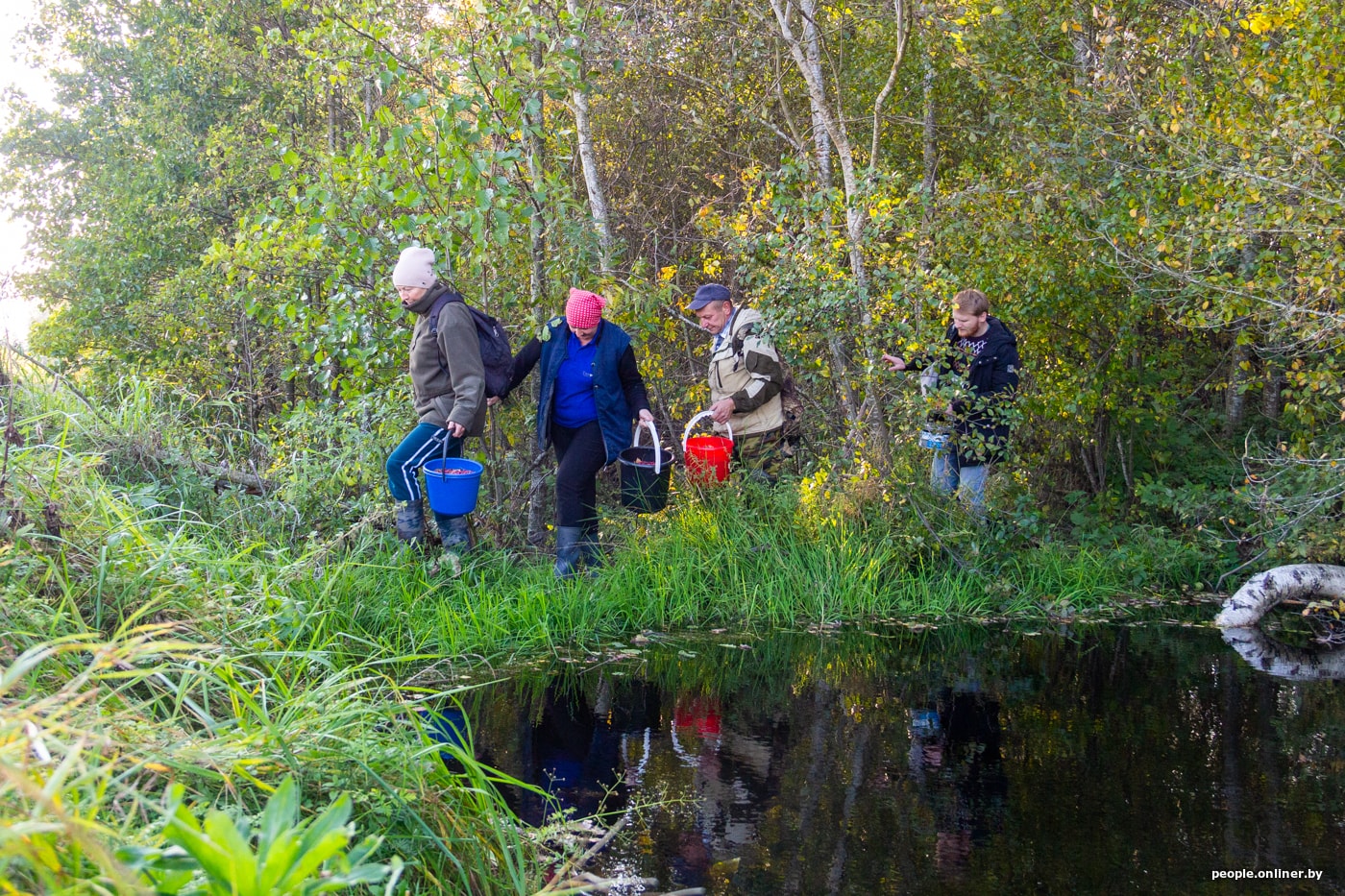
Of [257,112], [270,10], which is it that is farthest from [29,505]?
[270,10]

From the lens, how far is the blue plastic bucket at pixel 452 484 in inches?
235

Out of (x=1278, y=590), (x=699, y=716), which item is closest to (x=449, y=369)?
(x=699, y=716)

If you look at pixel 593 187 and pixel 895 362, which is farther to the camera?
pixel 593 187

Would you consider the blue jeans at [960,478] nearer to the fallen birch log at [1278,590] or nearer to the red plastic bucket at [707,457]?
the red plastic bucket at [707,457]

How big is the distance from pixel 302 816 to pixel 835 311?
202 inches

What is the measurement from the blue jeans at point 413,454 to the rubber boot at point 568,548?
78 centimetres

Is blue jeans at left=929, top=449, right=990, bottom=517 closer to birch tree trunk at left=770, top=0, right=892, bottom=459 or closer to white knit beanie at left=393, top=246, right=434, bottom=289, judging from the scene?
birch tree trunk at left=770, top=0, right=892, bottom=459

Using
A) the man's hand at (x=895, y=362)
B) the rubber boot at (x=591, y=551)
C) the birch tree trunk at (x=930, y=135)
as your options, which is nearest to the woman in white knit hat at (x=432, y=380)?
the rubber boot at (x=591, y=551)

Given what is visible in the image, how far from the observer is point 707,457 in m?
7.02

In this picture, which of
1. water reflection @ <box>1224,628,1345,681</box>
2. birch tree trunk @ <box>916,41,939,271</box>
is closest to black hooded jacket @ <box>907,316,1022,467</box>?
birch tree trunk @ <box>916,41,939,271</box>

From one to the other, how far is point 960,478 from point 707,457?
1.73 meters

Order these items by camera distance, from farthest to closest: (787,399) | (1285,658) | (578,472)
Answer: (787,399), (578,472), (1285,658)

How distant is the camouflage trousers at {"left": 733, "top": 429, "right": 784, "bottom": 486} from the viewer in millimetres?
7273

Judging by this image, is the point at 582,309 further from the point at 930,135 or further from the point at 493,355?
the point at 930,135
